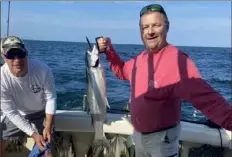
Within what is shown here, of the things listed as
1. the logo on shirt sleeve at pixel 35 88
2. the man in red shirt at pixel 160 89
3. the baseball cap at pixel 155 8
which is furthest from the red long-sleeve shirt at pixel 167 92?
the logo on shirt sleeve at pixel 35 88

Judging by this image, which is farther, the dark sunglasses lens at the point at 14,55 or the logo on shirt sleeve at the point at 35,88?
the logo on shirt sleeve at the point at 35,88

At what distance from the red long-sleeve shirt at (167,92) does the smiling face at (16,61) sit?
104 cm

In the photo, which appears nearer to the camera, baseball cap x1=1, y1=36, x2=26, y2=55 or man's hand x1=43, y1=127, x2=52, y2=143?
baseball cap x1=1, y1=36, x2=26, y2=55

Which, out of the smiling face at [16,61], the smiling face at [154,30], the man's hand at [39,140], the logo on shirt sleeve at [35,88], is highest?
the smiling face at [154,30]

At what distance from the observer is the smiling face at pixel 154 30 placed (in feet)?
9.01

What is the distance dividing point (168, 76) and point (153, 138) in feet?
1.83

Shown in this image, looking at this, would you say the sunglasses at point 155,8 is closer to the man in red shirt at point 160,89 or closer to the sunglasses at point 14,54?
the man in red shirt at point 160,89

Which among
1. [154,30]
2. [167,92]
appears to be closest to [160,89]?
[167,92]

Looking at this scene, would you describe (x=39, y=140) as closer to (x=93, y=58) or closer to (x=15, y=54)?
(x=15, y=54)

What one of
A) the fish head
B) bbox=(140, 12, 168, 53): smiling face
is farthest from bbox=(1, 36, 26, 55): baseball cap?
bbox=(140, 12, 168, 53): smiling face

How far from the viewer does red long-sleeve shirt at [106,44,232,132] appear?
7.86 feet

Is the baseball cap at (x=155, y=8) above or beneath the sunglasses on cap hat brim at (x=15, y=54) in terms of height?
above

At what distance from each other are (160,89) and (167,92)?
0.06 metres

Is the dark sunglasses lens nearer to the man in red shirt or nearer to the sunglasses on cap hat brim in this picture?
the sunglasses on cap hat brim
